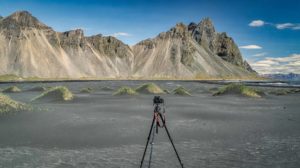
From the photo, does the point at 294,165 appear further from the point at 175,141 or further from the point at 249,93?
the point at 249,93

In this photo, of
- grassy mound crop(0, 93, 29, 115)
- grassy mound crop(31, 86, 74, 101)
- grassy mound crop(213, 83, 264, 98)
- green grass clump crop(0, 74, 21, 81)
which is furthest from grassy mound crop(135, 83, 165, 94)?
green grass clump crop(0, 74, 21, 81)

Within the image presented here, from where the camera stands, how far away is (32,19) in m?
185

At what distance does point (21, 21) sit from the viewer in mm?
179375

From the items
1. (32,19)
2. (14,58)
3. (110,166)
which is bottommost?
(110,166)

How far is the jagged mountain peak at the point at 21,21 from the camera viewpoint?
174 meters

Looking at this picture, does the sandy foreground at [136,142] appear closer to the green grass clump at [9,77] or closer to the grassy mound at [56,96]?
the grassy mound at [56,96]

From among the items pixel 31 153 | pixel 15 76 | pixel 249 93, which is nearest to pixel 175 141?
pixel 31 153

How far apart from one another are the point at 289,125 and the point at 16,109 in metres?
19.1

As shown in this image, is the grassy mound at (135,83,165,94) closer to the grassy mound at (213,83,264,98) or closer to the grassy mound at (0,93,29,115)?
the grassy mound at (213,83,264,98)

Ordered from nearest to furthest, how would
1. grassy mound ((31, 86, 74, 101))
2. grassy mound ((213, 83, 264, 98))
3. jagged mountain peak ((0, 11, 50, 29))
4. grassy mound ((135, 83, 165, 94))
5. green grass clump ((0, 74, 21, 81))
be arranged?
grassy mound ((31, 86, 74, 101)), grassy mound ((213, 83, 264, 98)), grassy mound ((135, 83, 165, 94)), green grass clump ((0, 74, 21, 81)), jagged mountain peak ((0, 11, 50, 29))

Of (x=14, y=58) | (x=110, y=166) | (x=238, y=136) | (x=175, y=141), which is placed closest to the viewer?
(x=110, y=166)

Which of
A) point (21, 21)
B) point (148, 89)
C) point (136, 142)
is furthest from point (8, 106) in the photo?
point (21, 21)

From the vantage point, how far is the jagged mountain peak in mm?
173750

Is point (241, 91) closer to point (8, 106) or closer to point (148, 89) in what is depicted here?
point (148, 89)
